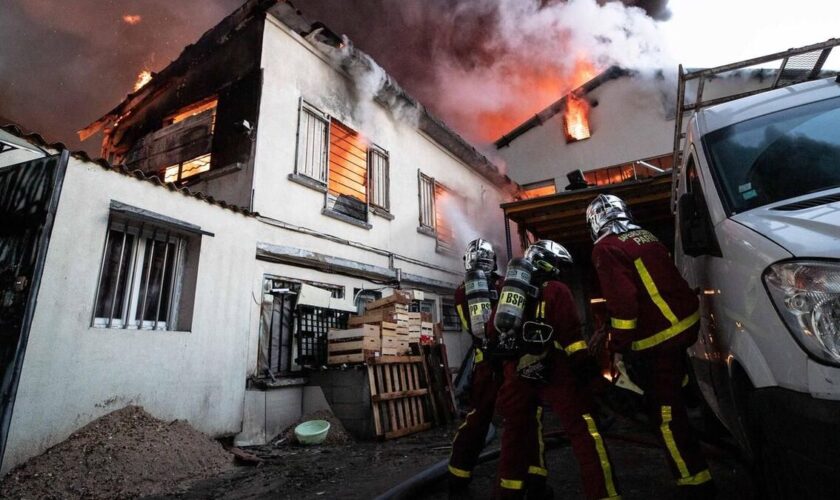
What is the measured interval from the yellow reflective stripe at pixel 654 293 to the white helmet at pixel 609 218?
36 centimetres

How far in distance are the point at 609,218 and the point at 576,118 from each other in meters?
16.2

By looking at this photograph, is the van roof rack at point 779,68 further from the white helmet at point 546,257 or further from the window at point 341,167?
the window at point 341,167

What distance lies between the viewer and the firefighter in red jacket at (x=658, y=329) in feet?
8.21

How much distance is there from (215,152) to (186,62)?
3.15 metres

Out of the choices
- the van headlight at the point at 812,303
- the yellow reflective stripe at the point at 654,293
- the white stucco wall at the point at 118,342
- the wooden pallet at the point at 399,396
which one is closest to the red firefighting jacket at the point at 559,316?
the yellow reflective stripe at the point at 654,293

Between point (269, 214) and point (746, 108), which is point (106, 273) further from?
point (746, 108)

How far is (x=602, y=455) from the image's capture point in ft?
8.27

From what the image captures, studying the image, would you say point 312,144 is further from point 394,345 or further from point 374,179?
point 394,345

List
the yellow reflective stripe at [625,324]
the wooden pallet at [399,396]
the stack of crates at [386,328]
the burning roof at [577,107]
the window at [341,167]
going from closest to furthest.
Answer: the yellow reflective stripe at [625,324], the wooden pallet at [399,396], the stack of crates at [386,328], the window at [341,167], the burning roof at [577,107]

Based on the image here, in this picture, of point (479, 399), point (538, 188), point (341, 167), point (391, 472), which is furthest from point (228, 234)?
point (538, 188)

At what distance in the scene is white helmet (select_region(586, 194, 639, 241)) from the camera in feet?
10.5

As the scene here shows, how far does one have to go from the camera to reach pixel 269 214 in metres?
→ 7.23

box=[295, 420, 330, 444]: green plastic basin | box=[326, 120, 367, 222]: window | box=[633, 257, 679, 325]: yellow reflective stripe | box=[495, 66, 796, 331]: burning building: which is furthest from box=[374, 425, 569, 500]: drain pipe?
box=[495, 66, 796, 331]: burning building

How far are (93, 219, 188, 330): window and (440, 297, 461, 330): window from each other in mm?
6747
